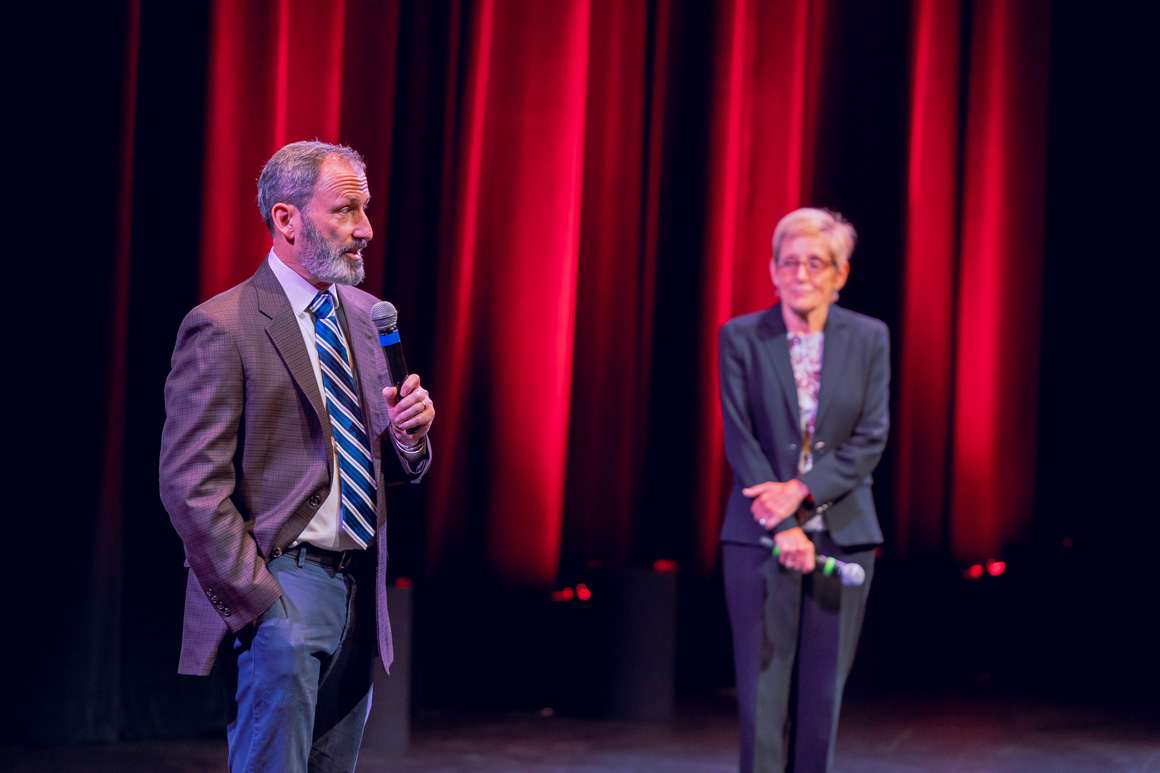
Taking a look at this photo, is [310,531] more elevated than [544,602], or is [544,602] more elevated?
[310,531]

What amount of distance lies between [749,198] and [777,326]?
2.30 metres

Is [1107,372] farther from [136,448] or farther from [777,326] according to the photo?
[136,448]

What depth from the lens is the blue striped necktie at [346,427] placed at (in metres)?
1.87

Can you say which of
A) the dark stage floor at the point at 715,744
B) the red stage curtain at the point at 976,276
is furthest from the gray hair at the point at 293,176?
the red stage curtain at the point at 976,276

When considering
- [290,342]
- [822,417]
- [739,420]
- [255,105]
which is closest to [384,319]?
[290,342]

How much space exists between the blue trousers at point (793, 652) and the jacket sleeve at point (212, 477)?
1.07 metres

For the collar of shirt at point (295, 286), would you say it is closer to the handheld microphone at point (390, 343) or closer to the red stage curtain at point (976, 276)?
the handheld microphone at point (390, 343)

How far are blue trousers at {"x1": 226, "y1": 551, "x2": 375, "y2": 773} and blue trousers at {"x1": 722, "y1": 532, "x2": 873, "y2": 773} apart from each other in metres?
0.89

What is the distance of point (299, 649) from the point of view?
1742 millimetres

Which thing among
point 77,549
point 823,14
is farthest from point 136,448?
point 823,14

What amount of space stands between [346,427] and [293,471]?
137mm

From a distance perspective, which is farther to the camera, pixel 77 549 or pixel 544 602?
pixel 544 602

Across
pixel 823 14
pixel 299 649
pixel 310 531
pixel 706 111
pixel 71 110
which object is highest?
pixel 823 14

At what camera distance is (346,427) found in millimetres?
1920
